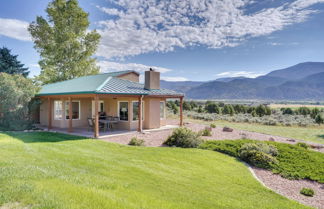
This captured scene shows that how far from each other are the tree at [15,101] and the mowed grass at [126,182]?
284 inches

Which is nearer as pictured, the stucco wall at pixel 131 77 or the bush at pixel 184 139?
the bush at pixel 184 139

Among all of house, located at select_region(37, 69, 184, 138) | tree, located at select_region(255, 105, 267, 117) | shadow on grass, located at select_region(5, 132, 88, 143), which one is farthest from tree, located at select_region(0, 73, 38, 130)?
tree, located at select_region(255, 105, 267, 117)

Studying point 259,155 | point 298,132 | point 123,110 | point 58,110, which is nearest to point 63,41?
point 58,110

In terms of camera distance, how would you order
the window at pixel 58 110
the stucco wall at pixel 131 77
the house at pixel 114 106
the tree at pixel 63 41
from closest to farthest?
1. the house at pixel 114 106
2. the window at pixel 58 110
3. the stucco wall at pixel 131 77
4. the tree at pixel 63 41

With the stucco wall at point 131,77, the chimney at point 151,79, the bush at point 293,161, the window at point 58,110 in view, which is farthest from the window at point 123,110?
the bush at point 293,161

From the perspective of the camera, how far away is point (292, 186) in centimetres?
618

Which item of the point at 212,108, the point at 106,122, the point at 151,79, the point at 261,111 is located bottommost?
the point at 106,122

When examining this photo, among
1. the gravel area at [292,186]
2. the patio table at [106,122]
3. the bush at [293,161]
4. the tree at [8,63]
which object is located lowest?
the gravel area at [292,186]

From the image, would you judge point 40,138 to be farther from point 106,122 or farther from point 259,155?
point 259,155

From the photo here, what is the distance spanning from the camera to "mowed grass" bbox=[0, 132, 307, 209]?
3.44 meters

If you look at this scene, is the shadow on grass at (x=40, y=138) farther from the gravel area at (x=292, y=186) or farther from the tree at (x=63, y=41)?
the tree at (x=63, y=41)

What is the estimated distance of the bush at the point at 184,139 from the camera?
9.55 meters

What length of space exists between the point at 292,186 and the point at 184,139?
15.2 feet

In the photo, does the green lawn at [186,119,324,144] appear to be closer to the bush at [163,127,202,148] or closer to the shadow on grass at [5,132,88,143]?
the bush at [163,127,202,148]
